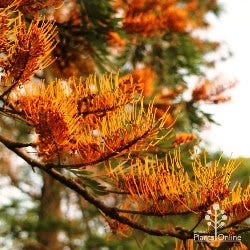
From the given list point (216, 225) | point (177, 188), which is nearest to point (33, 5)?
point (177, 188)

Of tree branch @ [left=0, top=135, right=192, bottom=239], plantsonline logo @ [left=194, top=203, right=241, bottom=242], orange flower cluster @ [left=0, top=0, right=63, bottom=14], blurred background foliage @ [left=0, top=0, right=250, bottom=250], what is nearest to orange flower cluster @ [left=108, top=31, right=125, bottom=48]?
blurred background foliage @ [left=0, top=0, right=250, bottom=250]

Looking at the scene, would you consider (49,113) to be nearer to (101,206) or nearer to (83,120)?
(83,120)

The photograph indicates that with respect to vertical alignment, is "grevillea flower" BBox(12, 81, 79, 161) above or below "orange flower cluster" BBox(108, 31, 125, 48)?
below

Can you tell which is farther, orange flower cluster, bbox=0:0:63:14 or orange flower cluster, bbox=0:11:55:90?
Answer: orange flower cluster, bbox=0:0:63:14

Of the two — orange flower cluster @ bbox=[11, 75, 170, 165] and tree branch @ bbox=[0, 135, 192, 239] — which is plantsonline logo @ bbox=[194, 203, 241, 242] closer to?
tree branch @ bbox=[0, 135, 192, 239]

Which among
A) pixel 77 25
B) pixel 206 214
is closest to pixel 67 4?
pixel 77 25

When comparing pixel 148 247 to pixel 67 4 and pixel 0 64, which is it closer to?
pixel 0 64

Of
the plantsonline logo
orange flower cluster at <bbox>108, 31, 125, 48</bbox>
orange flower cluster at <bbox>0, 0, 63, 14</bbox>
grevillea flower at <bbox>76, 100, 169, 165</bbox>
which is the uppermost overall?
orange flower cluster at <bbox>108, 31, 125, 48</bbox>

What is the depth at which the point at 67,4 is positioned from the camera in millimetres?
5215

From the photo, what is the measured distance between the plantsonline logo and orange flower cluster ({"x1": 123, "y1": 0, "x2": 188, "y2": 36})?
3.03m

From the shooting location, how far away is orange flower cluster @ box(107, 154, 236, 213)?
8.58 feet

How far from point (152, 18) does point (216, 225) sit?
321 cm

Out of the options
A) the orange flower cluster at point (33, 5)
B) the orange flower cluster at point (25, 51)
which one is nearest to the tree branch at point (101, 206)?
the orange flower cluster at point (25, 51)

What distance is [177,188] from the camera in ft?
9.16
